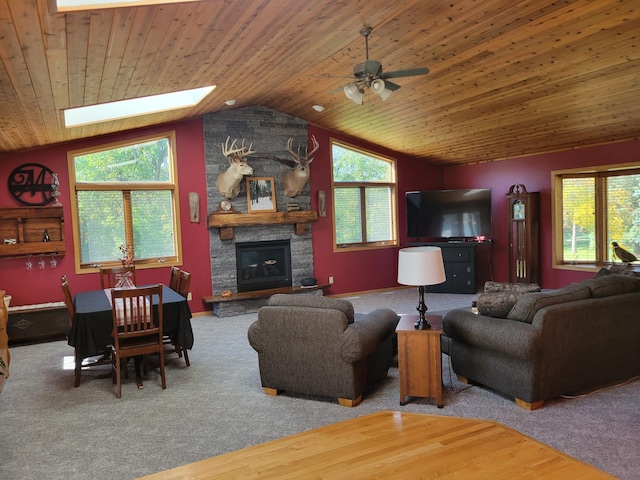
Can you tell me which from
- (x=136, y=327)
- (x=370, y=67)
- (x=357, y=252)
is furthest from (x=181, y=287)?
(x=357, y=252)

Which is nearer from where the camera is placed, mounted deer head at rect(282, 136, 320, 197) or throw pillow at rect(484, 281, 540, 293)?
throw pillow at rect(484, 281, 540, 293)

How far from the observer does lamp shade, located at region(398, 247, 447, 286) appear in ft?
11.6

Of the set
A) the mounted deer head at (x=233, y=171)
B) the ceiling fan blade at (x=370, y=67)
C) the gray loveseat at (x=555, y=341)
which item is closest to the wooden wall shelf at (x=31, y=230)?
the mounted deer head at (x=233, y=171)

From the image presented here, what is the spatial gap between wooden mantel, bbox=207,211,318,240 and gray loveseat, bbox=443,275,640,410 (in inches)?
164

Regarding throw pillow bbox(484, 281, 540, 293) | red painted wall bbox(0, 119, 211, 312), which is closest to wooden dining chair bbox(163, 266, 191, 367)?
red painted wall bbox(0, 119, 211, 312)

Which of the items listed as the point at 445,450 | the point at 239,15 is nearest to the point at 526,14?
the point at 239,15

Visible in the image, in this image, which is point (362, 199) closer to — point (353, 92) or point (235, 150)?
point (235, 150)

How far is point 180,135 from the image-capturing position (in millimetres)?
7145

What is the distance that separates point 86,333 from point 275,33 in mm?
3096

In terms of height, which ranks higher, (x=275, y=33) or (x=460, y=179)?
(x=275, y=33)

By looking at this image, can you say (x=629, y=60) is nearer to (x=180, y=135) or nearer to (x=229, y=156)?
(x=229, y=156)

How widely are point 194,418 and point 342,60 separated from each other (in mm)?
3922

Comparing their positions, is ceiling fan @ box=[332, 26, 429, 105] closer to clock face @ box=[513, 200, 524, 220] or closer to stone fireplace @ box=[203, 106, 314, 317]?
stone fireplace @ box=[203, 106, 314, 317]

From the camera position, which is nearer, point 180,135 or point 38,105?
point 38,105
